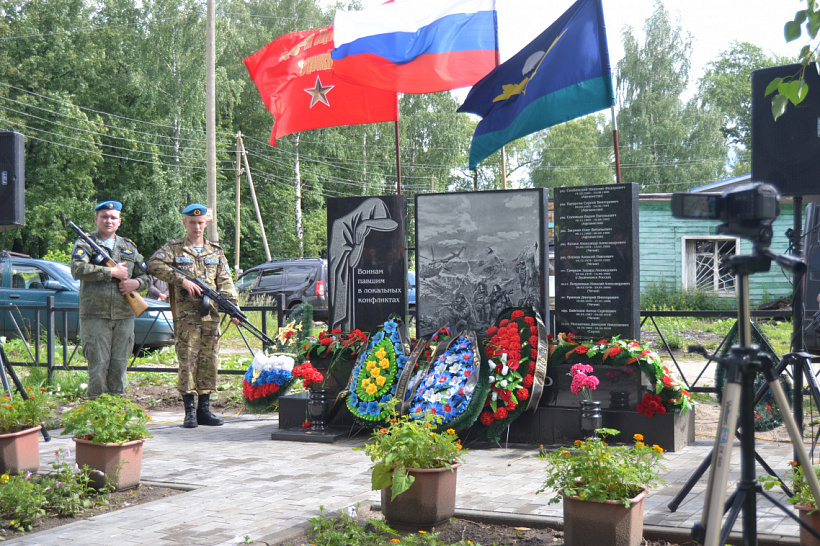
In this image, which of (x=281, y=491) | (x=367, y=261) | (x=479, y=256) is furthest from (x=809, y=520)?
(x=367, y=261)

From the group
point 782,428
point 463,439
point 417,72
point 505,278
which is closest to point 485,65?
point 417,72

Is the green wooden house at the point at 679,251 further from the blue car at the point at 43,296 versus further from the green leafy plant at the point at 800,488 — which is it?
the green leafy plant at the point at 800,488

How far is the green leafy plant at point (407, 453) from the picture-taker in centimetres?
402

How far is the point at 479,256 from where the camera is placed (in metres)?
7.24

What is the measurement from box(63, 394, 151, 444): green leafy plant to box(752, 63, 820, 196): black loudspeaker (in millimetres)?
4445

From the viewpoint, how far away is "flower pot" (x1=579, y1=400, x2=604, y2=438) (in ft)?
20.5

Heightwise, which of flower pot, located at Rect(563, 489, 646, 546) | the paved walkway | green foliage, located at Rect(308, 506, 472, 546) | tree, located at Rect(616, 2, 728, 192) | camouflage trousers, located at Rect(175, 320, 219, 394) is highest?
tree, located at Rect(616, 2, 728, 192)

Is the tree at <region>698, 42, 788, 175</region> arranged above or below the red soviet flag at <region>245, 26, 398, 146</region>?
above

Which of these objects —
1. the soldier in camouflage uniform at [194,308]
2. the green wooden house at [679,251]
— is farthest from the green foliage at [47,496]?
the green wooden house at [679,251]

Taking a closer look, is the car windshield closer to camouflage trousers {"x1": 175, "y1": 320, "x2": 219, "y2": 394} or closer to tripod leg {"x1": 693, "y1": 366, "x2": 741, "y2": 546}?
camouflage trousers {"x1": 175, "y1": 320, "x2": 219, "y2": 394}

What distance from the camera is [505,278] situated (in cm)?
715

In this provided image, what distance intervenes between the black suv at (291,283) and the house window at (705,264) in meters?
10.0

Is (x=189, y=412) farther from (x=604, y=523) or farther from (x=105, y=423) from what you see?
(x=604, y=523)

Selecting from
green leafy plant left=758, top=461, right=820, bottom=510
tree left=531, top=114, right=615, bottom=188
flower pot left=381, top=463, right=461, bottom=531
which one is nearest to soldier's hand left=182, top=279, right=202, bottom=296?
flower pot left=381, top=463, right=461, bottom=531
